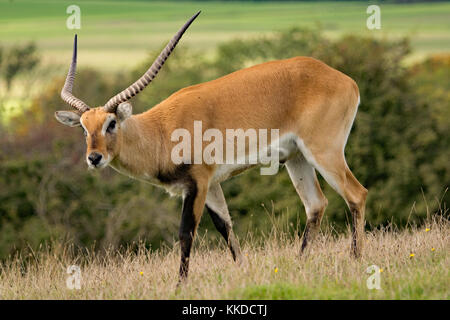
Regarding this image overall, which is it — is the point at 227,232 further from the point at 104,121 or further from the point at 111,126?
the point at 104,121

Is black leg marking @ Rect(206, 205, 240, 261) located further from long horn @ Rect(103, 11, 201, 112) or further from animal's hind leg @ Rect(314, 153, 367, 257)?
long horn @ Rect(103, 11, 201, 112)

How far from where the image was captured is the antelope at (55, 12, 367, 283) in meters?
8.97

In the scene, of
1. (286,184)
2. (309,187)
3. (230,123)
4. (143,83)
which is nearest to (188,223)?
(230,123)

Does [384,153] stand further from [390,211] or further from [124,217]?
[124,217]

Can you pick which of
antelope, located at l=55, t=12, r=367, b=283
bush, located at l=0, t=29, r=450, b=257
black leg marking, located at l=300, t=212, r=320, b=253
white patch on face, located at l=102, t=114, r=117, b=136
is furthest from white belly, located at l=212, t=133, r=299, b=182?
bush, located at l=0, t=29, r=450, b=257

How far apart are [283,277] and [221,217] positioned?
5.65 feet

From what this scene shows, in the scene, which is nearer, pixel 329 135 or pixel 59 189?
pixel 329 135

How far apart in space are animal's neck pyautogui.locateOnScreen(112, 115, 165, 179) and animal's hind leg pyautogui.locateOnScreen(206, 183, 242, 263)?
87 centimetres

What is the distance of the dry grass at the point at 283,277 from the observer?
24.5 feet

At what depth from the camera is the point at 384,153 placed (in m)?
30.3

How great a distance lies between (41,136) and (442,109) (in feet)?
74.0

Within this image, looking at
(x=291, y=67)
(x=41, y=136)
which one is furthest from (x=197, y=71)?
(x=291, y=67)

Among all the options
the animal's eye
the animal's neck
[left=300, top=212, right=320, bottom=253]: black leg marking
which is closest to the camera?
the animal's eye

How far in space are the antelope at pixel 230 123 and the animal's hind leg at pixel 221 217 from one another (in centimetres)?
1
